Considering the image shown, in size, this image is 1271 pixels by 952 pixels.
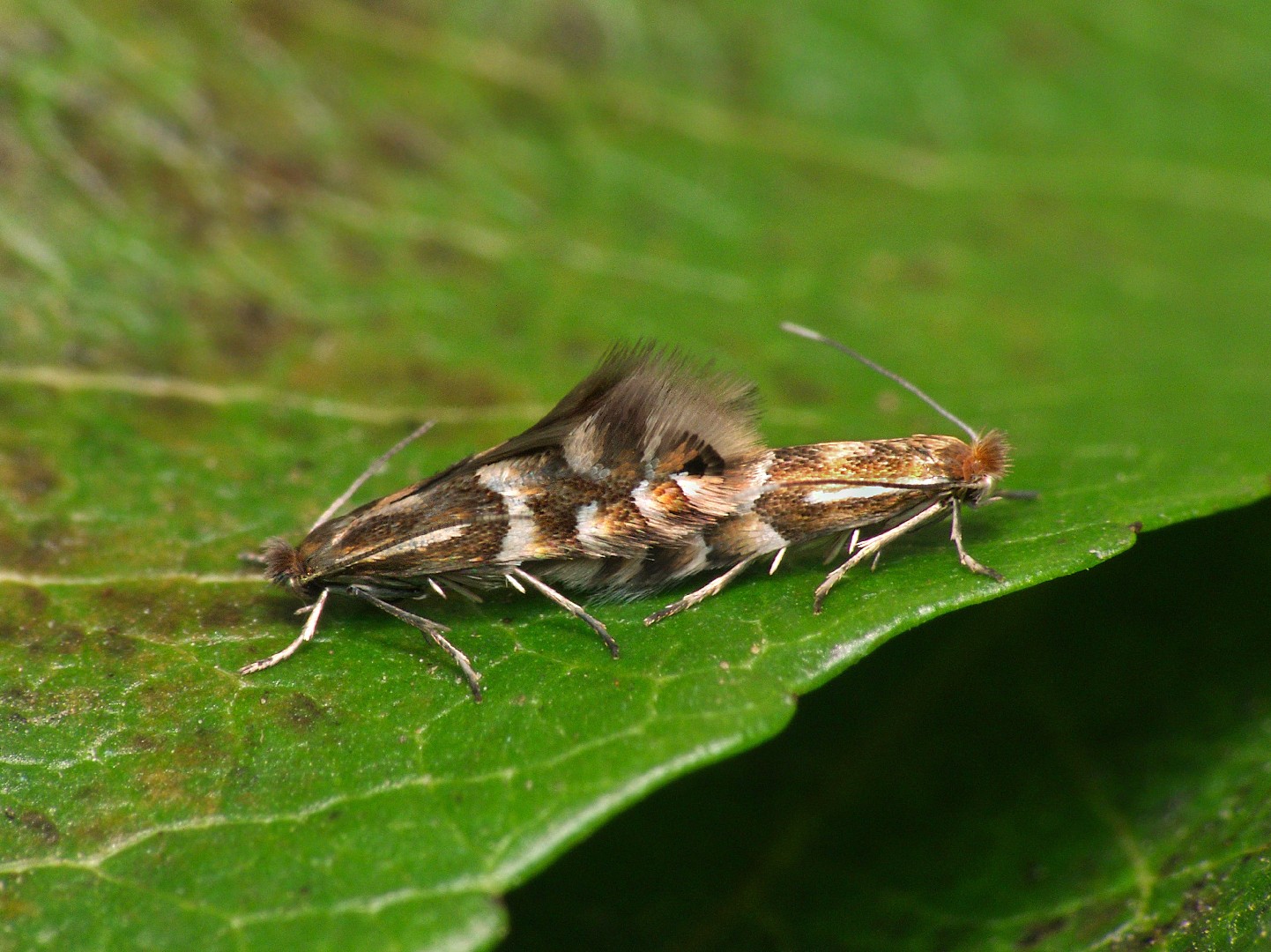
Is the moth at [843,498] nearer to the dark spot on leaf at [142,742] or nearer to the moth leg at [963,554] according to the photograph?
the moth leg at [963,554]

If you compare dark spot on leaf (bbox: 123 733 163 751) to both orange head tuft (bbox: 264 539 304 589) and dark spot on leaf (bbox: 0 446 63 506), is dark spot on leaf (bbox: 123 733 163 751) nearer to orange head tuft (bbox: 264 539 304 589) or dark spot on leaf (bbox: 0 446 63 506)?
Answer: orange head tuft (bbox: 264 539 304 589)

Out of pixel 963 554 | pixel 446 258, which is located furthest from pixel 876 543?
pixel 446 258

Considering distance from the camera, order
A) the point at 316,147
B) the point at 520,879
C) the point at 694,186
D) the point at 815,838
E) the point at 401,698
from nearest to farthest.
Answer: the point at 520,879, the point at 401,698, the point at 815,838, the point at 316,147, the point at 694,186

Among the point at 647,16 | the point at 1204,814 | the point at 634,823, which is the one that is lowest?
the point at 634,823

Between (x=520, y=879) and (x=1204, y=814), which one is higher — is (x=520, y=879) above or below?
above

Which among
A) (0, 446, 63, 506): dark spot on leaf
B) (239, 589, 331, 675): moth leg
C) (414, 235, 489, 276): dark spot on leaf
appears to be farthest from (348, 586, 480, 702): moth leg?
(414, 235, 489, 276): dark spot on leaf

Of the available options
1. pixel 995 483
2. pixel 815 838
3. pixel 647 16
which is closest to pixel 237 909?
pixel 815 838

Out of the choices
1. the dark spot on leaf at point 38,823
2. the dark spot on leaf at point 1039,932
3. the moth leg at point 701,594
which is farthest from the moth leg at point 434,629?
the dark spot on leaf at point 1039,932

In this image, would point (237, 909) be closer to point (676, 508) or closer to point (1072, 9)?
point (676, 508)
